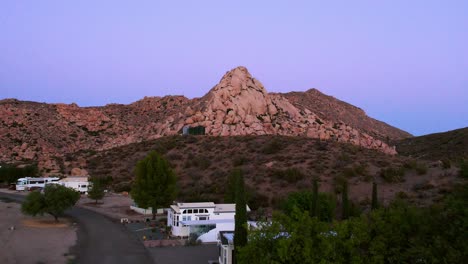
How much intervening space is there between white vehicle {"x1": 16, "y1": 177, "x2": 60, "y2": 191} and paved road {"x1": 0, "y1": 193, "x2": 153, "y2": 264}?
31815 millimetres

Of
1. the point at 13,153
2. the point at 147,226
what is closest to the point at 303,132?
the point at 147,226

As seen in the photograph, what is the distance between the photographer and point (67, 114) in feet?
493

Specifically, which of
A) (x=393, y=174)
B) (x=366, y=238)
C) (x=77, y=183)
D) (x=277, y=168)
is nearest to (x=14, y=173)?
(x=77, y=183)

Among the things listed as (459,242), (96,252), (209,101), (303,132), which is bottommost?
(96,252)

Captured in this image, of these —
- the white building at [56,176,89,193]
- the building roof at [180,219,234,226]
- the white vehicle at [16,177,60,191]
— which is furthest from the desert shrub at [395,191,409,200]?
the white vehicle at [16,177,60,191]

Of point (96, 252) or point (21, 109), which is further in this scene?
point (21, 109)

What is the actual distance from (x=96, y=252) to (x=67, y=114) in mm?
124530

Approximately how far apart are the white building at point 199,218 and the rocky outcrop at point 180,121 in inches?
2055

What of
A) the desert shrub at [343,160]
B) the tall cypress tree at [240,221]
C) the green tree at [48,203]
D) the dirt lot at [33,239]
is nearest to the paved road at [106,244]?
the dirt lot at [33,239]

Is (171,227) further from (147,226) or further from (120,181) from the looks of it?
(120,181)

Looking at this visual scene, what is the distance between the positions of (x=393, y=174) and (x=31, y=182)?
6454cm

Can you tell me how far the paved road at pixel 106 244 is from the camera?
33406mm

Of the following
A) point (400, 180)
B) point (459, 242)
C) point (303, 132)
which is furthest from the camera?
point (303, 132)

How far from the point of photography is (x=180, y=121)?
109375mm
